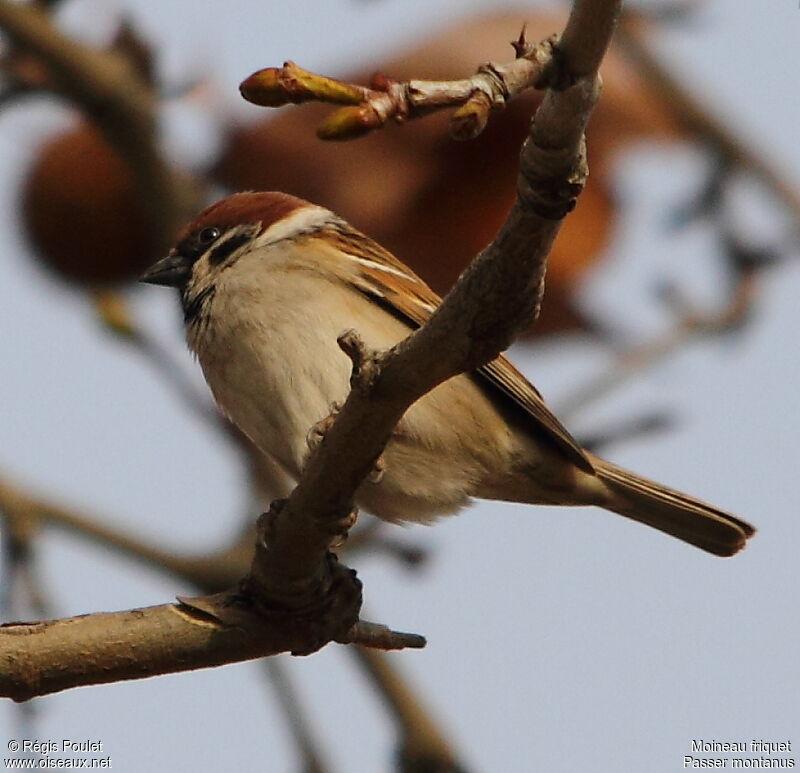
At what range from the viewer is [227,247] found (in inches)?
160

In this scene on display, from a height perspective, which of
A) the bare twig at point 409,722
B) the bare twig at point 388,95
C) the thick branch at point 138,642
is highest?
the bare twig at point 388,95

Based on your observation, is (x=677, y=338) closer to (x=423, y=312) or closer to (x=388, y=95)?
(x=423, y=312)

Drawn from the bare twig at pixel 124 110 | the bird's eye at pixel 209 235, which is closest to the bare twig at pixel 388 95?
the bird's eye at pixel 209 235

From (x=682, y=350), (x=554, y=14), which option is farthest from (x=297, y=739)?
(x=554, y=14)

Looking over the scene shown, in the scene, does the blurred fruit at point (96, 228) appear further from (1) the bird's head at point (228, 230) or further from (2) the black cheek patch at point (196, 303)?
(2) the black cheek patch at point (196, 303)

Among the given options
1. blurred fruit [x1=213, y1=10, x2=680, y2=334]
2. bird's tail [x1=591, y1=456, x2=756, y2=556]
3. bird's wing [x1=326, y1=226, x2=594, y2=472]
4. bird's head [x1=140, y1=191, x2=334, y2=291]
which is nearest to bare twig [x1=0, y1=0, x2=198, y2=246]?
blurred fruit [x1=213, y1=10, x2=680, y2=334]

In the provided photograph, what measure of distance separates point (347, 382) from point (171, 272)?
0.89 metres

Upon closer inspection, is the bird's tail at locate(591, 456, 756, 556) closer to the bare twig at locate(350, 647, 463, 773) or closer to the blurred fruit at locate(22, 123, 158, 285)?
the bare twig at locate(350, 647, 463, 773)

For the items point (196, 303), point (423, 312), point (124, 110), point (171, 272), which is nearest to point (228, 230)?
point (171, 272)

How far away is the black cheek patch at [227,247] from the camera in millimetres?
4027

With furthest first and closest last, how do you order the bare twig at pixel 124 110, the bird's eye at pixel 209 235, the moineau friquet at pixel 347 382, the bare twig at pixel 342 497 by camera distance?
1. the bare twig at pixel 124 110
2. the bird's eye at pixel 209 235
3. the moineau friquet at pixel 347 382
4. the bare twig at pixel 342 497

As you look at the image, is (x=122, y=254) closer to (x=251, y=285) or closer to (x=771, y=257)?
(x=251, y=285)

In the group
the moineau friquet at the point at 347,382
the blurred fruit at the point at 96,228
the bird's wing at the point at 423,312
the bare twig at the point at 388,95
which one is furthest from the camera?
the blurred fruit at the point at 96,228

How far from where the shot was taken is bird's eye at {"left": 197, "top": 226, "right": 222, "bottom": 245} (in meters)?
4.14
